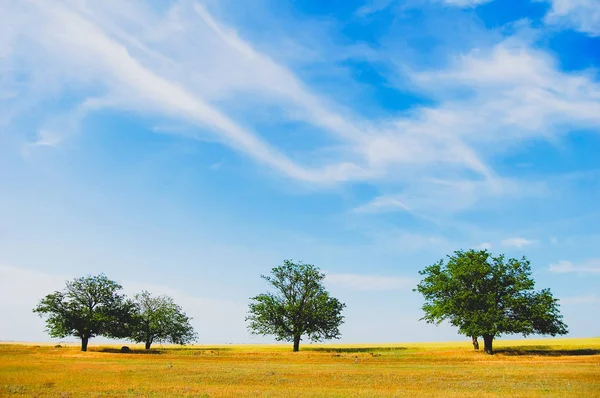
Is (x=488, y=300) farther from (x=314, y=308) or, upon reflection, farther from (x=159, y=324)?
(x=159, y=324)

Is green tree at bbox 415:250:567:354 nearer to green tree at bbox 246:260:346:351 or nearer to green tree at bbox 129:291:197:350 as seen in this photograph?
green tree at bbox 246:260:346:351

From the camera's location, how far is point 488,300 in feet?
A: 224

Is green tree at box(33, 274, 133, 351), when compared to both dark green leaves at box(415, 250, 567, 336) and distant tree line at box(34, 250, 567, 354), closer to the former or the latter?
distant tree line at box(34, 250, 567, 354)

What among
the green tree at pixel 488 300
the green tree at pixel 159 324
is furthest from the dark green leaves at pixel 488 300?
the green tree at pixel 159 324

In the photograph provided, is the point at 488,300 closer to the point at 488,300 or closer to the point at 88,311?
the point at 488,300

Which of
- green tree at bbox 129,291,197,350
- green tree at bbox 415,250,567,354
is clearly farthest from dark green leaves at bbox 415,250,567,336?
green tree at bbox 129,291,197,350

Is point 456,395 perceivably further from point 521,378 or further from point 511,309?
point 511,309

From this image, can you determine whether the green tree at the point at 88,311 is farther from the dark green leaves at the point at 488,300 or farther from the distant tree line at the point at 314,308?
the dark green leaves at the point at 488,300

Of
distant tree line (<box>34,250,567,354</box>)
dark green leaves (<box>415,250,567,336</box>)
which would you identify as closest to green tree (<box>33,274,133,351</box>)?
distant tree line (<box>34,250,567,354</box>)

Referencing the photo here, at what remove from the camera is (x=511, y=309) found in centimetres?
6862

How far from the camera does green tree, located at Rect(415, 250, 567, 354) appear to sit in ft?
218

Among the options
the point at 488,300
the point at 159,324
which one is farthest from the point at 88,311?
the point at 488,300

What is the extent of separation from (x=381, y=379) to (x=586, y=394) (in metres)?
14.6

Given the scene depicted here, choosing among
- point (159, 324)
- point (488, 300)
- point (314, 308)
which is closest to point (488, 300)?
point (488, 300)
